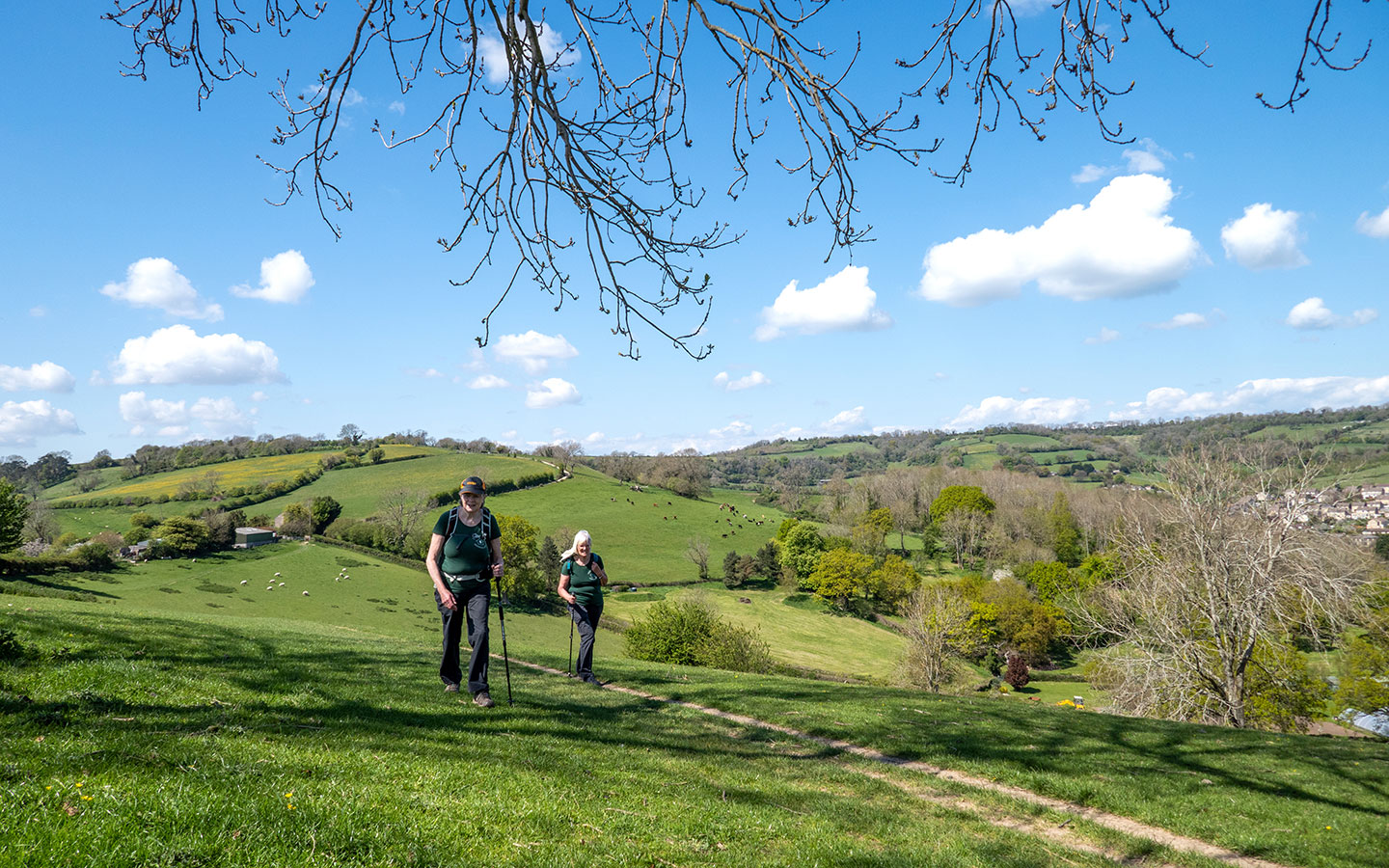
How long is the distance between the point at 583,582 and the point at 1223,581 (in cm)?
2178

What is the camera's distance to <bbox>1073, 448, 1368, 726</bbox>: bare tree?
20.6 m

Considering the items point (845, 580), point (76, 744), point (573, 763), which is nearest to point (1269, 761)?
point (573, 763)

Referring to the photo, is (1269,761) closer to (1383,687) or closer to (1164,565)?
(1164,565)

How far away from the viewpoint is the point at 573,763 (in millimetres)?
6109

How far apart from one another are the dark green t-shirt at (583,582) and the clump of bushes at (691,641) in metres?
22.0

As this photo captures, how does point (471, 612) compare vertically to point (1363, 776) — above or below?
above

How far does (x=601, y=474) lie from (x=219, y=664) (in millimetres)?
125030

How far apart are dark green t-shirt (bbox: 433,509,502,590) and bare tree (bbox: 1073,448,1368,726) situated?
2128 cm

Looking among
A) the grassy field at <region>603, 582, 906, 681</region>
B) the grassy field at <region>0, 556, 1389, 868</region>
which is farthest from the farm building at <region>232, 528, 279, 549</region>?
the grassy field at <region>0, 556, 1389, 868</region>

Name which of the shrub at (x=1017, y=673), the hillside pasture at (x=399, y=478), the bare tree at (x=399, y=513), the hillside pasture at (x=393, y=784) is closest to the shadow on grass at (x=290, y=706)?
the hillside pasture at (x=393, y=784)

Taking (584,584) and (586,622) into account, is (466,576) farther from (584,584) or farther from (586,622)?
(586,622)

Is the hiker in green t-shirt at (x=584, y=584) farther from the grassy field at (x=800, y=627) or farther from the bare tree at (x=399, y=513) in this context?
the bare tree at (x=399, y=513)

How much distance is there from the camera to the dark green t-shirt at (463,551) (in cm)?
833

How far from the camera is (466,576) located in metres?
8.33
